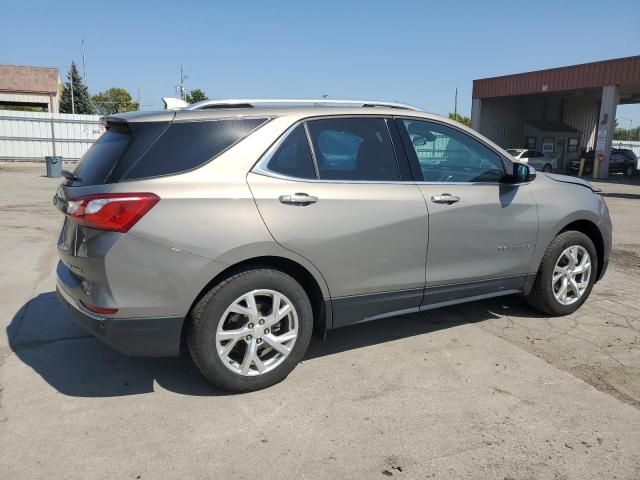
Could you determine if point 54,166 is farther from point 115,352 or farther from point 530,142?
point 530,142

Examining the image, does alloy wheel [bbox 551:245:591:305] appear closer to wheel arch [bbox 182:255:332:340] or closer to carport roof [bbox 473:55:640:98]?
wheel arch [bbox 182:255:332:340]

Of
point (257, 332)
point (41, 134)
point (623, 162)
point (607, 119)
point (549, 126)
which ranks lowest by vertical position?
point (257, 332)

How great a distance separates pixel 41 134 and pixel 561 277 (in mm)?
28624

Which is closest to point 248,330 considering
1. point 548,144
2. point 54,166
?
point 54,166

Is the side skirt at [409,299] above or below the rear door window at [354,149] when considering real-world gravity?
below

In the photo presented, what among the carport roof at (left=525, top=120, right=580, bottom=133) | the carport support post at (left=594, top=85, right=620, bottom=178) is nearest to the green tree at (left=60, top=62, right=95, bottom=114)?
the carport roof at (left=525, top=120, right=580, bottom=133)

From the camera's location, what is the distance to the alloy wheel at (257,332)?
316cm

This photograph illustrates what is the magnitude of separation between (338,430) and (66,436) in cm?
145

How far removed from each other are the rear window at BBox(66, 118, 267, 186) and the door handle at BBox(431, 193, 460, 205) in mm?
1406

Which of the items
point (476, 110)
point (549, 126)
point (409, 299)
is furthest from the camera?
point (549, 126)

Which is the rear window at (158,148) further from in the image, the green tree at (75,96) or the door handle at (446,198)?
the green tree at (75,96)

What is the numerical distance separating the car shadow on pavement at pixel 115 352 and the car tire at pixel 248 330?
0.23m

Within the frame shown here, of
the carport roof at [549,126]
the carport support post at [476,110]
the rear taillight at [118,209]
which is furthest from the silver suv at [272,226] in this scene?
the carport roof at [549,126]

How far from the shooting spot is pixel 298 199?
325 centimetres
